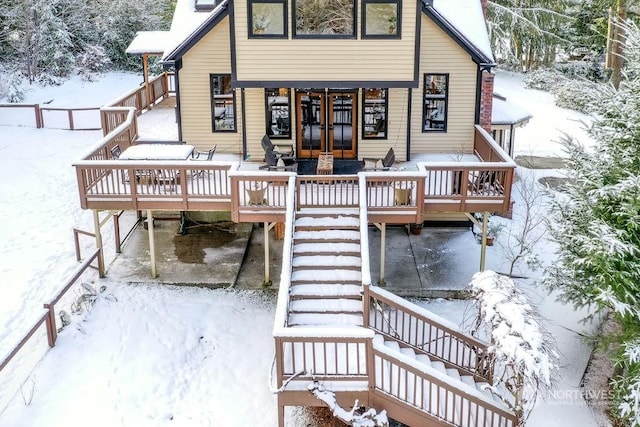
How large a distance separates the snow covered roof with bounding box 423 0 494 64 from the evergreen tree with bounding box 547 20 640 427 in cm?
560

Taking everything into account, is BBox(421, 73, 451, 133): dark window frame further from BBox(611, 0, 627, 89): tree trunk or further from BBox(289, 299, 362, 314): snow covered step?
BBox(611, 0, 627, 89): tree trunk

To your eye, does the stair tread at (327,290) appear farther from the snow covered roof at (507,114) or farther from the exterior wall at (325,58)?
the snow covered roof at (507,114)

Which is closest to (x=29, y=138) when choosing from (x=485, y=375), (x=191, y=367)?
(x=191, y=367)

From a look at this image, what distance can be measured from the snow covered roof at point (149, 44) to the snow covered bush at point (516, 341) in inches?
557

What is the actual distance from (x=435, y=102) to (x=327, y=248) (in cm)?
676

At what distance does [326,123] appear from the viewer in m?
17.8

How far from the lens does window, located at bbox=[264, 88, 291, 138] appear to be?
58.9 feet

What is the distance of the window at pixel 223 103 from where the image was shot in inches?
722

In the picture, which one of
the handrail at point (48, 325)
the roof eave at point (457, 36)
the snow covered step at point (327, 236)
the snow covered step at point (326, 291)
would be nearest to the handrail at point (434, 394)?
the snow covered step at point (326, 291)

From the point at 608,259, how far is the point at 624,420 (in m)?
2.96

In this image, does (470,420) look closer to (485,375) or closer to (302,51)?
(485,375)

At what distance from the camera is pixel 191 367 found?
13.0 meters

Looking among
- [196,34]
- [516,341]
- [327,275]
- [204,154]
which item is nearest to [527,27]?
[196,34]

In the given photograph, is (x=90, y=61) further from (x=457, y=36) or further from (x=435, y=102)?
(x=457, y=36)
